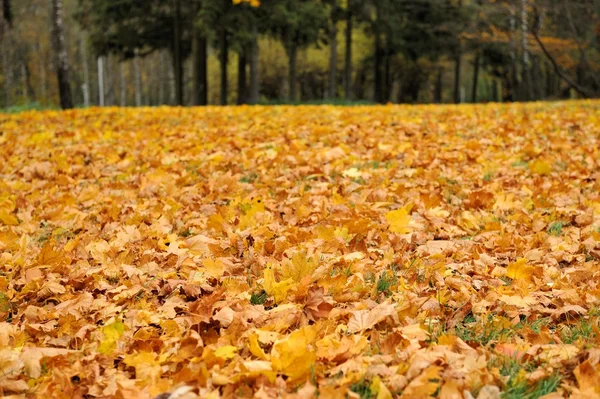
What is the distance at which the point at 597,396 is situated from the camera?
1.57 m

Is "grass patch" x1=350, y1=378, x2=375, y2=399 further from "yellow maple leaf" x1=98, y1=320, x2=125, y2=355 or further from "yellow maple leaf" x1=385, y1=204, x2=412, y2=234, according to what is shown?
"yellow maple leaf" x1=385, y1=204, x2=412, y2=234

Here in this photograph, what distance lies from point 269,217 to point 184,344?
1631 millimetres

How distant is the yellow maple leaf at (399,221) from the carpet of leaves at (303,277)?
1cm

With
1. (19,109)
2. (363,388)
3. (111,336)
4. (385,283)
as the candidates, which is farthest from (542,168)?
(19,109)

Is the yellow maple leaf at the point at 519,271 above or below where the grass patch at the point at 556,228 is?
above

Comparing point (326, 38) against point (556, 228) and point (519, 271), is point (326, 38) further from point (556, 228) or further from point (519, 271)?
point (519, 271)

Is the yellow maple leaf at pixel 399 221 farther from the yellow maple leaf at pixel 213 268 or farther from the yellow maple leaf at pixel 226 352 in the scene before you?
the yellow maple leaf at pixel 226 352

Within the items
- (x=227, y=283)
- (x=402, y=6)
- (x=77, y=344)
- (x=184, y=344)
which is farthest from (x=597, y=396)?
(x=402, y=6)

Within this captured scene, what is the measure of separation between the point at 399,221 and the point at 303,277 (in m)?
1.02

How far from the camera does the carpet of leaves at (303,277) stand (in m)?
1.71

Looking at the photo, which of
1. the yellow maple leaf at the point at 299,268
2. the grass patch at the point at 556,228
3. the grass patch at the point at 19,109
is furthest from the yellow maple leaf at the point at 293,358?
the grass patch at the point at 19,109

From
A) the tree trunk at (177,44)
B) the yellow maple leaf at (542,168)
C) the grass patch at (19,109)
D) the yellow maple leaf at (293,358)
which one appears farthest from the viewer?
the tree trunk at (177,44)

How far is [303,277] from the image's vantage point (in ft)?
7.97

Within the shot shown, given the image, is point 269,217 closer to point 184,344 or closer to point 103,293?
point 103,293
